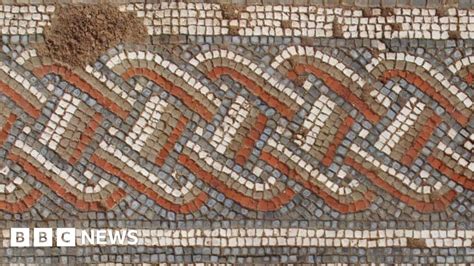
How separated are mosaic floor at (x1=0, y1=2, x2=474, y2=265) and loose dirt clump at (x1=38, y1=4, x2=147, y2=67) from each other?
0.04 metres

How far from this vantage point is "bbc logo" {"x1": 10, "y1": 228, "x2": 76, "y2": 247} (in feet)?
11.6

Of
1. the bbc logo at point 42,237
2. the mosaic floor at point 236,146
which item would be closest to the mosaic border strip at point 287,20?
the mosaic floor at point 236,146

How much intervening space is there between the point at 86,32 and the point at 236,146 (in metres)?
1.15

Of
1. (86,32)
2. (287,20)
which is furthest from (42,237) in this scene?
(287,20)

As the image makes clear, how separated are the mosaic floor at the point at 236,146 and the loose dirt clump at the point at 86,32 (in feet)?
0.14

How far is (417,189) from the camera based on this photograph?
359cm

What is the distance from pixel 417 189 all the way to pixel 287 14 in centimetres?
134

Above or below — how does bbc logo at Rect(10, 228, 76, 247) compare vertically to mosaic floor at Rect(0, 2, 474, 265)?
below

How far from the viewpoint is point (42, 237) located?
11.7ft

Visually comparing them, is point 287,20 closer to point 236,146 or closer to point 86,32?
point 236,146

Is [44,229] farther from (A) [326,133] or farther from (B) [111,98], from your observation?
(A) [326,133]

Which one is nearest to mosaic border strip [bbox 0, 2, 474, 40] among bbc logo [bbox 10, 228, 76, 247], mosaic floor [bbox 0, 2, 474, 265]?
mosaic floor [bbox 0, 2, 474, 265]

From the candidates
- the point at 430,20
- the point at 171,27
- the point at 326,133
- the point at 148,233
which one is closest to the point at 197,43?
the point at 171,27

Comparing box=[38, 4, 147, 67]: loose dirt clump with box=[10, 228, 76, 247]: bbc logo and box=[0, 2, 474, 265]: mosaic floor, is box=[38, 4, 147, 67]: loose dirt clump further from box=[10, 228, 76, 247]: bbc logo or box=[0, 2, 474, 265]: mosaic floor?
box=[10, 228, 76, 247]: bbc logo
